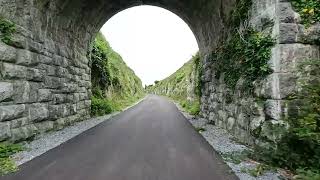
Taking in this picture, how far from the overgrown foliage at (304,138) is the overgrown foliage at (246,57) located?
0.86 m

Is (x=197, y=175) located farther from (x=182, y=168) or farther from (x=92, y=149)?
(x=92, y=149)

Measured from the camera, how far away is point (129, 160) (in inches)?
254

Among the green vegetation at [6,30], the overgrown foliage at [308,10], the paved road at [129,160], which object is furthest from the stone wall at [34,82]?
the overgrown foliage at [308,10]

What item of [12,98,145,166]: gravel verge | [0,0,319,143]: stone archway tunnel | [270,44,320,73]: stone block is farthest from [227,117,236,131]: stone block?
[12,98,145,166]: gravel verge

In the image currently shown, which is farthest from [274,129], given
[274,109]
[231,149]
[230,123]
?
[230,123]

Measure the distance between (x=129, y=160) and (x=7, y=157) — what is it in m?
2.56

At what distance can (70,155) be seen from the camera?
6.86 meters

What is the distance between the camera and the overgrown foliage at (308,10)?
640 centimetres

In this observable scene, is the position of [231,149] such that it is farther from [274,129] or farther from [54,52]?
[54,52]

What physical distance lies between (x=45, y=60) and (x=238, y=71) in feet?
19.3

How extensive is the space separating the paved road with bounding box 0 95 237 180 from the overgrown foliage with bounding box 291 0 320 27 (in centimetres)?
329

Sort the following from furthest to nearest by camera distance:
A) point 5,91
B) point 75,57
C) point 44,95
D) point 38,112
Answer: point 75,57, point 44,95, point 38,112, point 5,91

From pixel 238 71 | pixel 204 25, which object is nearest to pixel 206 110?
pixel 204 25

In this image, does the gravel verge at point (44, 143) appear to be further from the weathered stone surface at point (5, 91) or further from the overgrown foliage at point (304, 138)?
the overgrown foliage at point (304, 138)
